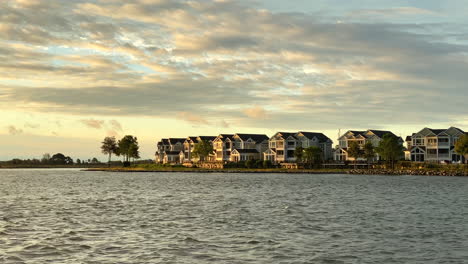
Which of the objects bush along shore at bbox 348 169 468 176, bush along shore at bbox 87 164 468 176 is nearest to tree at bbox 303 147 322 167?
bush along shore at bbox 87 164 468 176

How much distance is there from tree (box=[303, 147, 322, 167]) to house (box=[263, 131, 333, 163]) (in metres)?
13.1

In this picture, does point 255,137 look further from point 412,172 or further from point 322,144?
point 412,172

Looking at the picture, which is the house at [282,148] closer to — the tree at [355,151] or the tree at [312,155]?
the tree at [312,155]

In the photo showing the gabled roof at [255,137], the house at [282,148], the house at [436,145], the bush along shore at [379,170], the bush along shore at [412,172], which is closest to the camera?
the bush along shore at [412,172]

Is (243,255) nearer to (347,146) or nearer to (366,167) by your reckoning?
(366,167)

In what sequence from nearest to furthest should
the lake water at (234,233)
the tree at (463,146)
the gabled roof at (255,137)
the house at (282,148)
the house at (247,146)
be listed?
1. the lake water at (234,233)
2. the tree at (463,146)
3. the house at (282,148)
4. the house at (247,146)
5. the gabled roof at (255,137)

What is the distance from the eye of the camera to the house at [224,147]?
19309 centimetres

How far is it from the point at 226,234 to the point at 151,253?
293 inches

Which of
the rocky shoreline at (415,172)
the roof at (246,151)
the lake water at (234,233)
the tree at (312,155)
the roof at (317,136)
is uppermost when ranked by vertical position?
the roof at (317,136)

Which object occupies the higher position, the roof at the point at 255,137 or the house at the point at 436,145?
the roof at the point at 255,137

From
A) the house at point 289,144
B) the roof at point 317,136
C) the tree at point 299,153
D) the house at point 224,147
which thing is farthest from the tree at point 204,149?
the tree at point 299,153

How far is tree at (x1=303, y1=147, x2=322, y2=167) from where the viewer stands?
16050 centimetres

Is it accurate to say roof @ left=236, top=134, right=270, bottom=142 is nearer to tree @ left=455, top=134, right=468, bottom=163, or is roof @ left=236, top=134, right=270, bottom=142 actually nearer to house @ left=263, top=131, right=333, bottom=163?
house @ left=263, top=131, right=333, bottom=163

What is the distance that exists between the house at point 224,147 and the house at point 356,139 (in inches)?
1483
